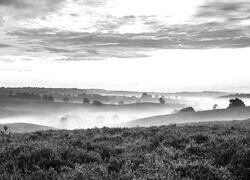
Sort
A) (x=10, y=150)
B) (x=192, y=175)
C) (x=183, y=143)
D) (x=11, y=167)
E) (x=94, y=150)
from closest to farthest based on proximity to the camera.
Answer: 1. (x=192, y=175)
2. (x=11, y=167)
3. (x=10, y=150)
4. (x=94, y=150)
5. (x=183, y=143)

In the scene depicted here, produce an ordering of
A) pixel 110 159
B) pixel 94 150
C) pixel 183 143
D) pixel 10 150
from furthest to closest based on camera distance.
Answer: pixel 183 143, pixel 94 150, pixel 10 150, pixel 110 159

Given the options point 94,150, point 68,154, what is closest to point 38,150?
point 68,154

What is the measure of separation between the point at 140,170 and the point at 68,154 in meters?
3.36

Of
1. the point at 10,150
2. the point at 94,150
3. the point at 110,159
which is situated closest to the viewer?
the point at 110,159

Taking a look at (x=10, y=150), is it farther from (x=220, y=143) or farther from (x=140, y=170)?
(x=220, y=143)

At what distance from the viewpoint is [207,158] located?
48.8ft

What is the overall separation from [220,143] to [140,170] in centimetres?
546

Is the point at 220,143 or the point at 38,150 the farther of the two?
the point at 220,143

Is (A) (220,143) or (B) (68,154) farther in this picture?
(A) (220,143)

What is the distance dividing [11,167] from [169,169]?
5.33 meters

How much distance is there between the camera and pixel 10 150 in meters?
15.3

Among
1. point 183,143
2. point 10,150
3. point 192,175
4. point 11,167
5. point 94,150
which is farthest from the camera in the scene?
point 183,143

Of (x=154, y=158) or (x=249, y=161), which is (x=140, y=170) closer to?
(x=154, y=158)

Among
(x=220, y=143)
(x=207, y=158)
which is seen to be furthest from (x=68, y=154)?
(x=220, y=143)
